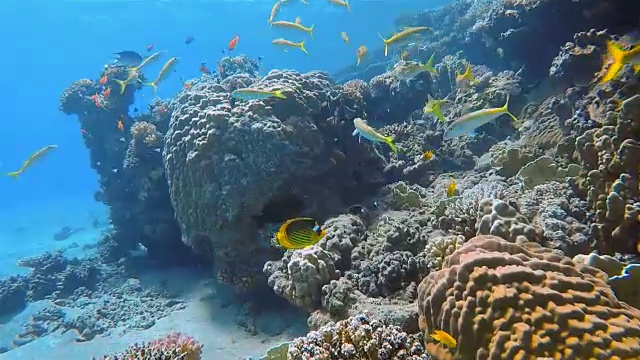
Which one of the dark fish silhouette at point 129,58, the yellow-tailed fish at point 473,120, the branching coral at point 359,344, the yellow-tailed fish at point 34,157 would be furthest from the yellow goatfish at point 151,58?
the branching coral at point 359,344

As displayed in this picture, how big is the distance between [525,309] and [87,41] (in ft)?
241

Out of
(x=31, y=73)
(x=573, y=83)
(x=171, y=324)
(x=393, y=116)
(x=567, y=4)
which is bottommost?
(x=171, y=324)

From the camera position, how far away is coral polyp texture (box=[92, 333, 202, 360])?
4.56 m

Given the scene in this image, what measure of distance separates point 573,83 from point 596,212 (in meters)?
3.77

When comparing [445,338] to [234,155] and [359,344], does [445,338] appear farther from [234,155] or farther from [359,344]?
[234,155]

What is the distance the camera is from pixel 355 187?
326 inches

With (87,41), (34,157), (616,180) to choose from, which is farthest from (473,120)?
(87,41)

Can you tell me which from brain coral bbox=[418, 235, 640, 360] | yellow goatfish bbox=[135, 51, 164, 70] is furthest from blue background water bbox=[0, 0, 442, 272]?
brain coral bbox=[418, 235, 640, 360]

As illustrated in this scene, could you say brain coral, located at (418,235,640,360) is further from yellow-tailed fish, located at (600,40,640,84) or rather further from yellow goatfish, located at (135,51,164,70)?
yellow goatfish, located at (135,51,164,70)

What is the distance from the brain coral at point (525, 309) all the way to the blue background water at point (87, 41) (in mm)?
7269

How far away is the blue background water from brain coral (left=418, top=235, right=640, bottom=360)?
23.8 ft

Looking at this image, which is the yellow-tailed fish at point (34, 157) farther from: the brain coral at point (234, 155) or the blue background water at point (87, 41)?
the blue background water at point (87, 41)

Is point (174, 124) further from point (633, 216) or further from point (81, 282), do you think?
point (633, 216)

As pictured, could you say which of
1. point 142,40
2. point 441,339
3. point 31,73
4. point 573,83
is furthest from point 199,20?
point 441,339
